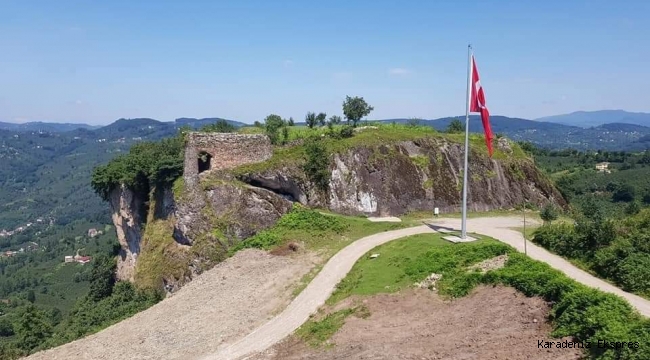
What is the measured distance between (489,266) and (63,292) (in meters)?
125

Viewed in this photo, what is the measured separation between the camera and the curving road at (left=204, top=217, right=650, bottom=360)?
56.5 ft

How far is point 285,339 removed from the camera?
17656 millimetres

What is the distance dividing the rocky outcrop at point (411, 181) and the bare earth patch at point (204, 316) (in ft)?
28.5

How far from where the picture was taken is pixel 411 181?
36.0 m

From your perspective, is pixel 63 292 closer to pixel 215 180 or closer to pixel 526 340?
pixel 215 180

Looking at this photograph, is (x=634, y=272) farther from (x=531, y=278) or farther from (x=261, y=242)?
(x=261, y=242)

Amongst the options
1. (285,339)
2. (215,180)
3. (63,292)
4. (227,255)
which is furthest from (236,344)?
(63,292)

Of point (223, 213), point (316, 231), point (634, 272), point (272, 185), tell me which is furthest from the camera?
point (272, 185)

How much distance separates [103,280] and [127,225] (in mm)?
7005

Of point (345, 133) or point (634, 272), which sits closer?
point (634, 272)


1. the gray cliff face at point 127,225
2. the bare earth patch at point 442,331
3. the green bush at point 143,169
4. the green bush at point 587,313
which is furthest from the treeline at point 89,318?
the green bush at point 587,313

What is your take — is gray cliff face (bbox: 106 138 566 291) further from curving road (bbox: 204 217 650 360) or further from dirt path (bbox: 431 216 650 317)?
curving road (bbox: 204 217 650 360)

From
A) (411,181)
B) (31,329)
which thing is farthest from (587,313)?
(31,329)

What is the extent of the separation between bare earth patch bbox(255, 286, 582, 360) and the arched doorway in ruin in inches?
699
